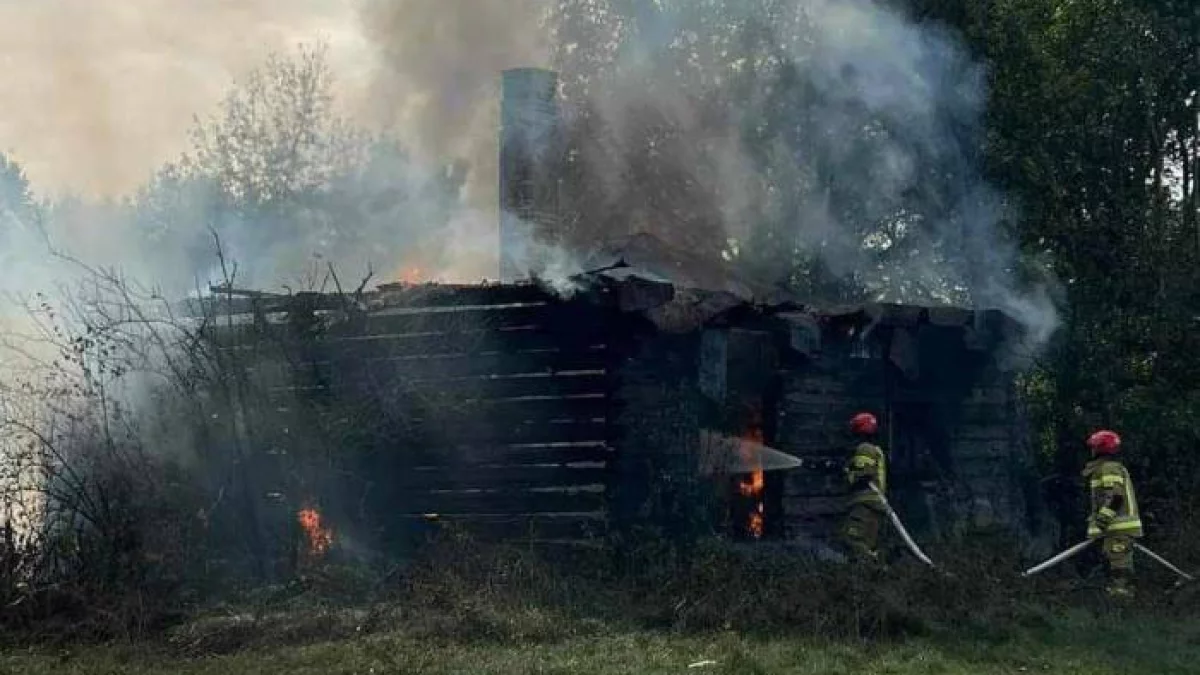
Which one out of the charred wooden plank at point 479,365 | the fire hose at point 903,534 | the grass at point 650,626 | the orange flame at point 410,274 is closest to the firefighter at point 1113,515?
the grass at point 650,626

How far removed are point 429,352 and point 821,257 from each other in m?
10.2

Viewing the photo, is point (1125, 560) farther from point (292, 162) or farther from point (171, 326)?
point (292, 162)

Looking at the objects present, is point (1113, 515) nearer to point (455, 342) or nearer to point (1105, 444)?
point (1105, 444)

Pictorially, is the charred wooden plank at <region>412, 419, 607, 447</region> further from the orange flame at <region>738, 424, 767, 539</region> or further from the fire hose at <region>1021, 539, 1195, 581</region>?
the fire hose at <region>1021, 539, 1195, 581</region>

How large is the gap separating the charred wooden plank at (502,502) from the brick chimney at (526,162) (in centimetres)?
459

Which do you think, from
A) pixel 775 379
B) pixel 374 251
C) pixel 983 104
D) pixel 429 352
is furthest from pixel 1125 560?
pixel 374 251

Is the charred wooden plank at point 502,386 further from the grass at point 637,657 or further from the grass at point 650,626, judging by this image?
the grass at point 637,657

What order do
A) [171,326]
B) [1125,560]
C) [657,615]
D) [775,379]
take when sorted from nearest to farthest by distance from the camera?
1. [657,615]
2. [1125,560]
3. [171,326]
4. [775,379]

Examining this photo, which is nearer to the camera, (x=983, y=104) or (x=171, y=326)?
(x=171, y=326)

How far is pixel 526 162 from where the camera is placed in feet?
55.8

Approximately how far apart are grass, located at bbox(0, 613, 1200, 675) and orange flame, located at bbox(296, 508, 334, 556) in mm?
2972

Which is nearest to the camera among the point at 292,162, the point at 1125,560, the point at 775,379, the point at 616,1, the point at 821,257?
the point at 1125,560

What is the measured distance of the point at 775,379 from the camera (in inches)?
535

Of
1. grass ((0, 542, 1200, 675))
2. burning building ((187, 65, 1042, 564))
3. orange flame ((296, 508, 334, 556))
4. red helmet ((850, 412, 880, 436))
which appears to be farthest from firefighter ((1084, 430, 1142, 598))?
orange flame ((296, 508, 334, 556))
